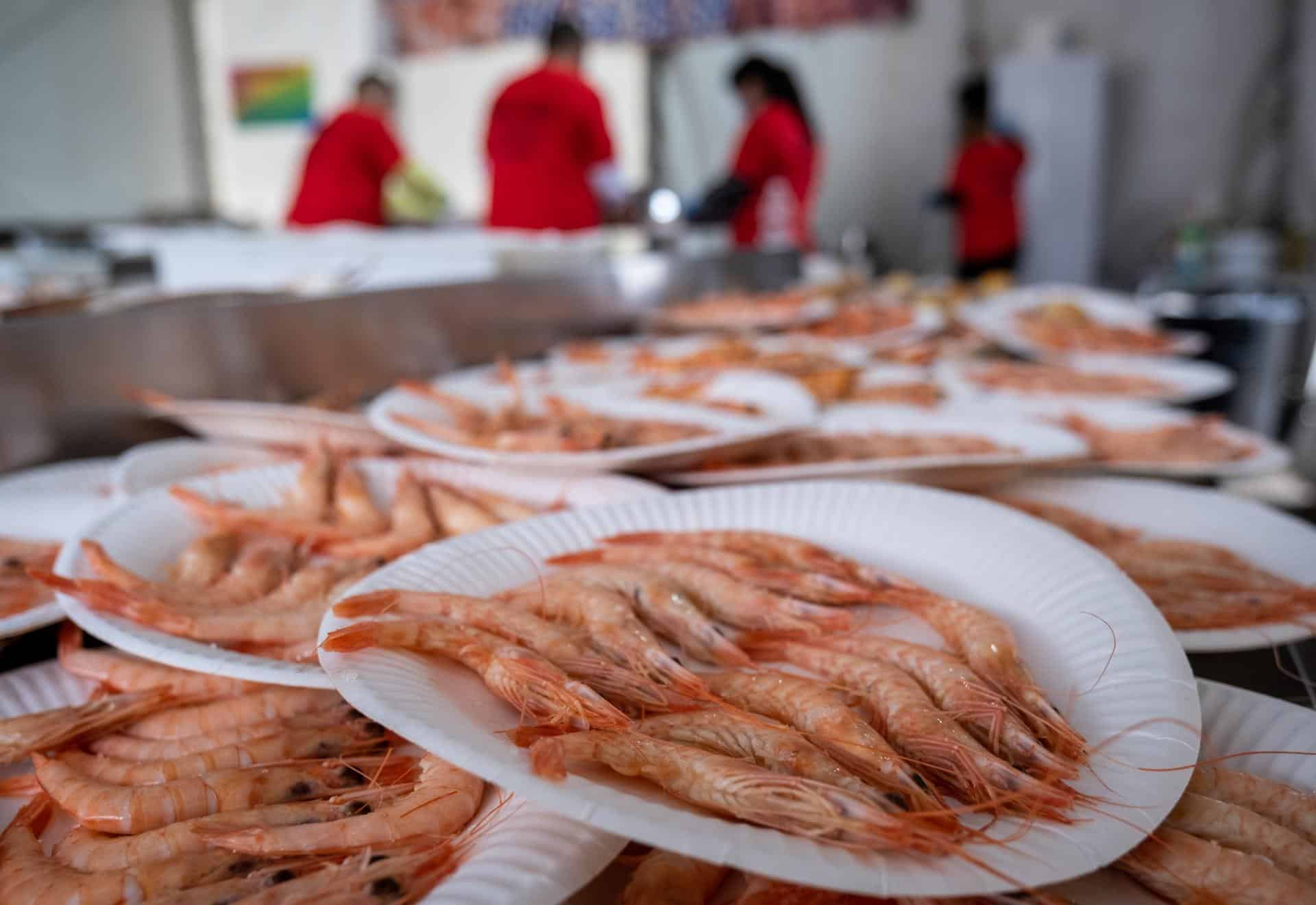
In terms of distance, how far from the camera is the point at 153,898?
0.60 metres

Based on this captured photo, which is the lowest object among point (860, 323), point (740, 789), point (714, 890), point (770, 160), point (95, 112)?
point (714, 890)

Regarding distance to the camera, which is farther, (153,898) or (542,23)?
(542,23)

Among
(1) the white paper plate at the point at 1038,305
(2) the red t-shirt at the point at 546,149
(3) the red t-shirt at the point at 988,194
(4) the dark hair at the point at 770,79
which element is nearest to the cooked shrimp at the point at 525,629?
(1) the white paper plate at the point at 1038,305

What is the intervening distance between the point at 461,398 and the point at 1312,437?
222 inches

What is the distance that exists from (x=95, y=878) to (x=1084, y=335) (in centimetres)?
278

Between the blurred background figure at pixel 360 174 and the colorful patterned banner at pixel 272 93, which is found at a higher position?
the colorful patterned banner at pixel 272 93

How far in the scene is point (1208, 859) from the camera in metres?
0.57

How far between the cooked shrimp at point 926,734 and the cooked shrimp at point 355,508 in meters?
0.58

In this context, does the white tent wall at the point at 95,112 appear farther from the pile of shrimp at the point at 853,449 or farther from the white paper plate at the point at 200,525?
the pile of shrimp at the point at 853,449

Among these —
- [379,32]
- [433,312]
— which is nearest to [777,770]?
[433,312]

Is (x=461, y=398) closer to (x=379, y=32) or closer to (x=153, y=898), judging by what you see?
(x=153, y=898)

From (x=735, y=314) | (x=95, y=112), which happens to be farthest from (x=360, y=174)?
(x=95, y=112)

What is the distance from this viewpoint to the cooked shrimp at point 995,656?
0.65 meters

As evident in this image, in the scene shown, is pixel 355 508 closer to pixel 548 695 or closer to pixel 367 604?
pixel 367 604
